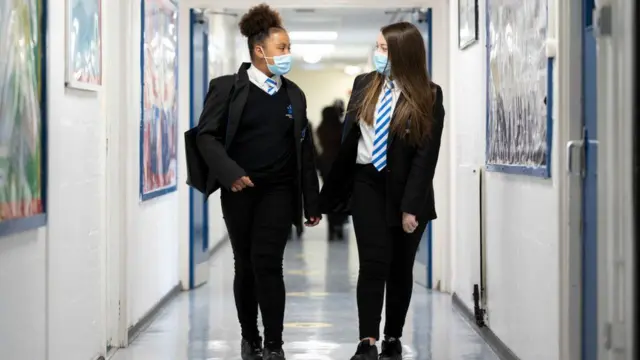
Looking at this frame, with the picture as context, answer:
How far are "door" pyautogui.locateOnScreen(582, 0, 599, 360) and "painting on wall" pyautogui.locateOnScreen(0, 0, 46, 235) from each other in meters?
1.73

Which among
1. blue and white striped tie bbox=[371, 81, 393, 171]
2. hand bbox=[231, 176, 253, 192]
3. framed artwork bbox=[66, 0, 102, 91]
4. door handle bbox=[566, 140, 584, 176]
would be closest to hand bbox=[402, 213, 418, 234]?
blue and white striped tie bbox=[371, 81, 393, 171]

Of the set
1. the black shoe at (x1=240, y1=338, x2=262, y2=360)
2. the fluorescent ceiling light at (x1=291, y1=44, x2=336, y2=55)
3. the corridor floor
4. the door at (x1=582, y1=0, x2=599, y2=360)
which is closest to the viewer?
the door at (x1=582, y1=0, x2=599, y2=360)

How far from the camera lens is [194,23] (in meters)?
6.79

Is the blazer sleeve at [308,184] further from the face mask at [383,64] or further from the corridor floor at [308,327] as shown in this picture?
the corridor floor at [308,327]

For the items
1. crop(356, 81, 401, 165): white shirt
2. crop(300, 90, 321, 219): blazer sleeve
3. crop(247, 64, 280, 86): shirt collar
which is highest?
crop(247, 64, 280, 86): shirt collar

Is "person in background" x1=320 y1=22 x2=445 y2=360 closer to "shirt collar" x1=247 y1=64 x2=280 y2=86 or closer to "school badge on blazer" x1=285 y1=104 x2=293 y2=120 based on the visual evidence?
"school badge on blazer" x1=285 y1=104 x2=293 y2=120

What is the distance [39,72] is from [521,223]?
6.63 ft

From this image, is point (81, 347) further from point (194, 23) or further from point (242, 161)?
point (194, 23)

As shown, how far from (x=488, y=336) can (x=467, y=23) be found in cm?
184

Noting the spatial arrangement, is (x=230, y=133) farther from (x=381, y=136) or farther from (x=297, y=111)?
(x=381, y=136)

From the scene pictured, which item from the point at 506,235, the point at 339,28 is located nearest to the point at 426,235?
the point at 506,235

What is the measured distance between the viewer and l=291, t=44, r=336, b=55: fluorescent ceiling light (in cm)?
1527

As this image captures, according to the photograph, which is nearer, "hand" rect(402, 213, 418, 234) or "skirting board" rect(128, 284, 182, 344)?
"hand" rect(402, 213, 418, 234)

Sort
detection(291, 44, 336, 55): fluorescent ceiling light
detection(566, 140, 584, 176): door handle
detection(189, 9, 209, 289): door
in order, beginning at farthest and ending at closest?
1. detection(291, 44, 336, 55): fluorescent ceiling light
2. detection(189, 9, 209, 289): door
3. detection(566, 140, 584, 176): door handle
